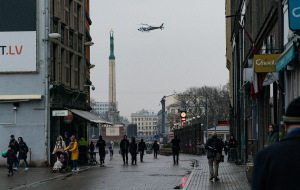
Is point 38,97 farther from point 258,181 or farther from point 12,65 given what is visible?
point 258,181

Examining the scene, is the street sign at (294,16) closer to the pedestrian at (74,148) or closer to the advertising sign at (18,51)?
the pedestrian at (74,148)

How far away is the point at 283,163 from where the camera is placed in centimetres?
361

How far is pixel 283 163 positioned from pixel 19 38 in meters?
29.1

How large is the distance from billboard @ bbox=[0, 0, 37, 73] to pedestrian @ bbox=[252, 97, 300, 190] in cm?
2856

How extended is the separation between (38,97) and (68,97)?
4537 millimetres

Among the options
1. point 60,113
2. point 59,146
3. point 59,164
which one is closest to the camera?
point 59,164

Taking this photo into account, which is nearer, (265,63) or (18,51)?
(265,63)

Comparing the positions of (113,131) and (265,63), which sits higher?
(265,63)

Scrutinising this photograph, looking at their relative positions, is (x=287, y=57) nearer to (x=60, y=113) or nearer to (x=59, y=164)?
(x=59, y=164)

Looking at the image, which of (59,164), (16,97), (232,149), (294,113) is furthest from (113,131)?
(294,113)

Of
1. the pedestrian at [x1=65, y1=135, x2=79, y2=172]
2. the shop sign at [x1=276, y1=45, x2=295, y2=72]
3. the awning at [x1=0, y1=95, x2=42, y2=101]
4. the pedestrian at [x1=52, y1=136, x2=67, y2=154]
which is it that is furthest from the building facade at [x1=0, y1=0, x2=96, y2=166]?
the shop sign at [x1=276, y1=45, x2=295, y2=72]

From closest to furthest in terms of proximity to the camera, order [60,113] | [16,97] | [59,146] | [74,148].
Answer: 1. [74,148]
2. [59,146]
3. [60,113]
4. [16,97]

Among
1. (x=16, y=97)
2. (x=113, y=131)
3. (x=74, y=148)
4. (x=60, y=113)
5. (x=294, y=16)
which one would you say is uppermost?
(x=294, y=16)

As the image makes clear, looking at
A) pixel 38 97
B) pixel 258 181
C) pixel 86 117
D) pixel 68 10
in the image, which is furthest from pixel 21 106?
pixel 258 181
